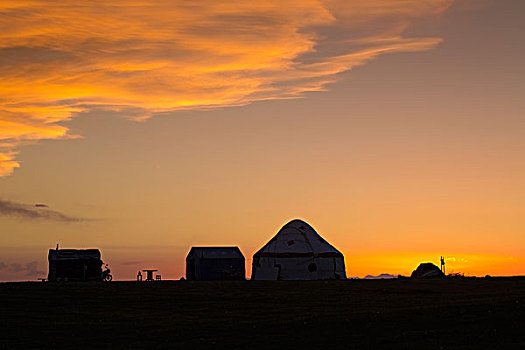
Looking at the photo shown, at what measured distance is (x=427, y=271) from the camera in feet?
321

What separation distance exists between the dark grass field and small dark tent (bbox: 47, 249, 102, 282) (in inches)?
852

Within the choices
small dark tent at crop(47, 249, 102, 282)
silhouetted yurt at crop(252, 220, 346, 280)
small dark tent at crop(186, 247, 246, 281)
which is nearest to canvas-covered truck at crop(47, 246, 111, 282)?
small dark tent at crop(47, 249, 102, 282)

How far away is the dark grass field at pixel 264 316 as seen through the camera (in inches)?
1314

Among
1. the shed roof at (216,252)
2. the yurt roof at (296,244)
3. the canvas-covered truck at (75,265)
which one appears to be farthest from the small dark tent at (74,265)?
the yurt roof at (296,244)

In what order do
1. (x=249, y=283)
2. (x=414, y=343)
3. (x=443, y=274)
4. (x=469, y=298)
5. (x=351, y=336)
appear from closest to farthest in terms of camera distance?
(x=414, y=343) → (x=351, y=336) → (x=469, y=298) → (x=249, y=283) → (x=443, y=274)

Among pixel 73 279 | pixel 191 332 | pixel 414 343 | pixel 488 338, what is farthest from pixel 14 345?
pixel 73 279

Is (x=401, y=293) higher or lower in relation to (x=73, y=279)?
lower

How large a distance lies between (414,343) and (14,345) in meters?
17.3

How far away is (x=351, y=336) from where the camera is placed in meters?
34.0

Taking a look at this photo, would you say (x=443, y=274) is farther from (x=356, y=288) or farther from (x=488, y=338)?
(x=488, y=338)

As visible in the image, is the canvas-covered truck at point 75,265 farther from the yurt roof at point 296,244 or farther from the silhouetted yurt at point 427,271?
the silhouetted yurt at point 427,271

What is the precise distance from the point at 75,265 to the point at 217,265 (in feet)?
51.3

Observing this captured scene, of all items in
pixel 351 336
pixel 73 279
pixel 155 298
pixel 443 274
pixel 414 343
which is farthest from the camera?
pixel 443 274

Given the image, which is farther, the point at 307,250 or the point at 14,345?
the point at 307,250
